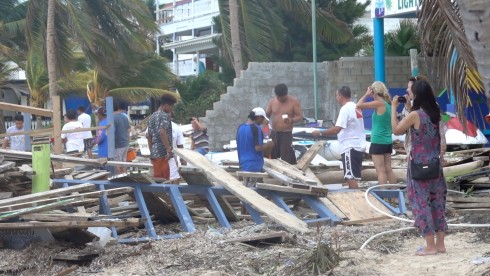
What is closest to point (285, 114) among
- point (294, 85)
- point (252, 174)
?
point (252, 174)

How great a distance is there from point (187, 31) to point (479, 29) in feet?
149

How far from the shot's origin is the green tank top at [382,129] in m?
11.7

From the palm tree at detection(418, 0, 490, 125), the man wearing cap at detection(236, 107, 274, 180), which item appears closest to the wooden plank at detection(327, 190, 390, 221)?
the man wearing cap at detection(236, 107, 274, 180)

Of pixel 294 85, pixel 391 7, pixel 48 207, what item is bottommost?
pixel 48 207

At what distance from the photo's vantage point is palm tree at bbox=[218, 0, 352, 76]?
2656cm

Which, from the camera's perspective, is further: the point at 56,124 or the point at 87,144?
the point at 87,144

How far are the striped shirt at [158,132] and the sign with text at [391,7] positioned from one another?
8.41 meters

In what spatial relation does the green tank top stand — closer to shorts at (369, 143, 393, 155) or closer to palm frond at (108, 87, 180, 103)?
shorts at (369, 143, 393, 155)

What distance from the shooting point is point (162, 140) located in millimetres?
12117

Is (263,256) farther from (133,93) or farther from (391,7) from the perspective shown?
(133,93)

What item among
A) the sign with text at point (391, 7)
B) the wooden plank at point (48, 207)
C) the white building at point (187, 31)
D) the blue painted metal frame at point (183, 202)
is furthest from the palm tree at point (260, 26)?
the wooden plank at point (48, 207)

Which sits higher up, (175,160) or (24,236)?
(175,160)

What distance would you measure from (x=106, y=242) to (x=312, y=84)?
49.8ft

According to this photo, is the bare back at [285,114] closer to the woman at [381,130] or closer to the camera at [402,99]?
the woman at [381,130]
